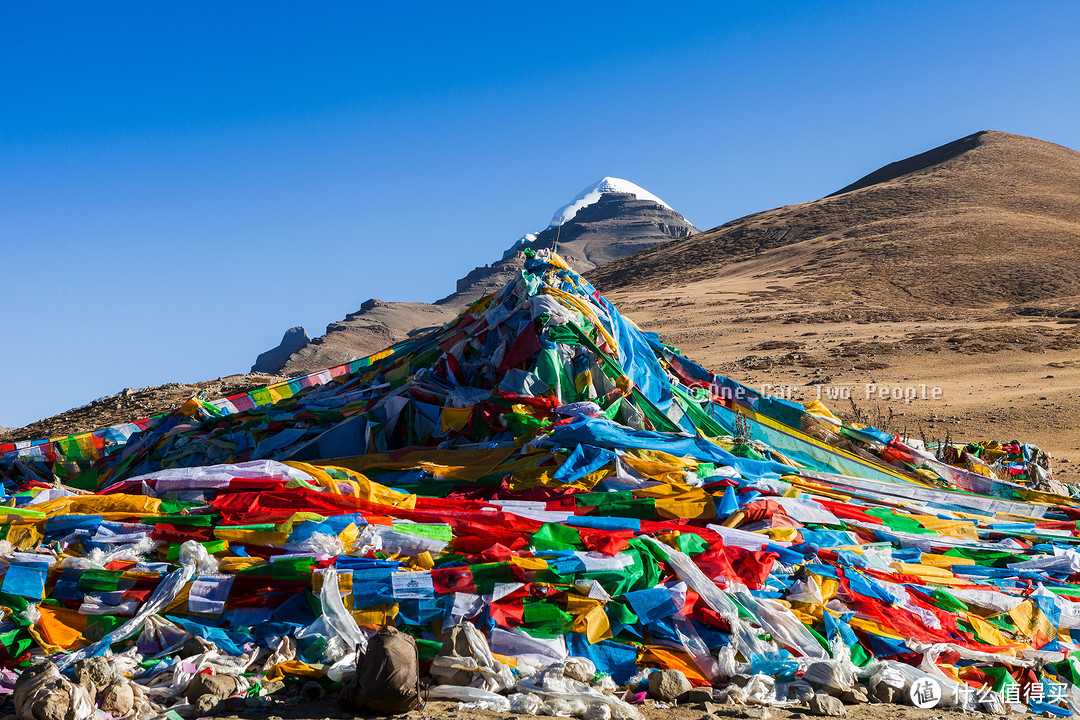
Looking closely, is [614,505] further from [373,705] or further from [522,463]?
[373,705]

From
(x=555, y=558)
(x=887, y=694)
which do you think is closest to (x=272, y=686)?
(x=555, y=558)

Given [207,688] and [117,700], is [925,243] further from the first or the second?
[117,700]

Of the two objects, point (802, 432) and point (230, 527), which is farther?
point (802, 432)

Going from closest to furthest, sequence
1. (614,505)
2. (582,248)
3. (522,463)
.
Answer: (614,505)
(522,463)
(582,248)

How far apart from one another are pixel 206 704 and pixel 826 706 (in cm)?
258

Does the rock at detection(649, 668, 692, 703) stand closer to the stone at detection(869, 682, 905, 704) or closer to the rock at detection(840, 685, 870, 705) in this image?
the rock at detection(840, 685, 870, 705)

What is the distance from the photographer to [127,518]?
4773 millimetres

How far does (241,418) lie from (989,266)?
32290 mm

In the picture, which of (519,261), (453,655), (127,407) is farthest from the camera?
(519,261)

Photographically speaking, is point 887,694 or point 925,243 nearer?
point 887,694

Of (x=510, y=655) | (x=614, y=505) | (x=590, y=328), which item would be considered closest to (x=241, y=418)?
(x=590, y=328)

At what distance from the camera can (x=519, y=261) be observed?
64.7 m

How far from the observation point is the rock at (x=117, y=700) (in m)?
3.39

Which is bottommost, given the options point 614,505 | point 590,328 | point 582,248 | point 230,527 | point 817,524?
point 817,524
